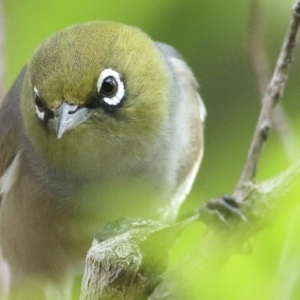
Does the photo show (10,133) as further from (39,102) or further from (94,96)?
(94,96)

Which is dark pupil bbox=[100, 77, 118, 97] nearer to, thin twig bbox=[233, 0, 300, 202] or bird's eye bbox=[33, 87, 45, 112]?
bird's eye bbox=[33, 87, 45, 112]

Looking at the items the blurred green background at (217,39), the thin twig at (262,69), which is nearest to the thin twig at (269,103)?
the thin twig at (262,69)

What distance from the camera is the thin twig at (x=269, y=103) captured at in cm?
162

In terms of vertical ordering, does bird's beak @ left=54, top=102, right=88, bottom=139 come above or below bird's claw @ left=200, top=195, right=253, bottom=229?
above

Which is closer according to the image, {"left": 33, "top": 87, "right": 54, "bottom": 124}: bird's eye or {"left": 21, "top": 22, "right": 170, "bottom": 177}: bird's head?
{"left": 21, "top": 22, "right": 170, "bottom": 177}: bird's head

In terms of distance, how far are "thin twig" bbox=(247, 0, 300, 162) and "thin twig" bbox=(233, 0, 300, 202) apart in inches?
1.4

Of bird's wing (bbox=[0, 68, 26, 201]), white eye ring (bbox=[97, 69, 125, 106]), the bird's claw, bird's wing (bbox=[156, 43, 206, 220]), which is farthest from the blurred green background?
bird's wing (bbox=[0, 68, 26, 201])

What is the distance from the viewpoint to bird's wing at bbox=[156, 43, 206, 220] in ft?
9.80

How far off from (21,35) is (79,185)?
5.29 ft

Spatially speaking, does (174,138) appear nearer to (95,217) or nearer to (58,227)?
(95,217)

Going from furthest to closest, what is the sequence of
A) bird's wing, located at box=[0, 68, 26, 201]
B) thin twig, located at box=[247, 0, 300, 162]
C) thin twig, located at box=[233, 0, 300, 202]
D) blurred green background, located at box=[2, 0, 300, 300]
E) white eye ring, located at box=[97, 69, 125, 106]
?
bird's wing, located at box=[0, 68, 26, 201], white eye ring, located at box=[97, 69, 125, 106], thin twig, located at box=[233, 0, 300, 202], thin twig, located at box=[247, 0, 300, 162], blurred green background, located at box=[2, 0, 300, 300]

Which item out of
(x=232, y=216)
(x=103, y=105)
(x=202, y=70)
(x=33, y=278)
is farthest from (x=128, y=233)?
(x=33, y=278)

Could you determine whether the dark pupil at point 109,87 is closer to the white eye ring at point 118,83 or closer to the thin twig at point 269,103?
the white eye ring at point 118,83

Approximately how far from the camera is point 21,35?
3.67 ft
